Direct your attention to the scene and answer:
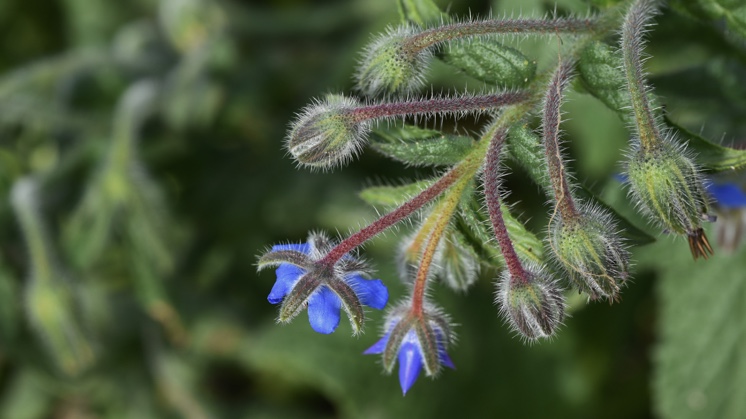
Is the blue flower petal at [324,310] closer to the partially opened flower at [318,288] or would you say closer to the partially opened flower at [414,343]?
the partially opened flower at [318,288]

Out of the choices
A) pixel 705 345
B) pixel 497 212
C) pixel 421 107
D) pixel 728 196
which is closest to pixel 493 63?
pixel 421 107

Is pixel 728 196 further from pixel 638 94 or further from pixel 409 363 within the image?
pixel 409 363

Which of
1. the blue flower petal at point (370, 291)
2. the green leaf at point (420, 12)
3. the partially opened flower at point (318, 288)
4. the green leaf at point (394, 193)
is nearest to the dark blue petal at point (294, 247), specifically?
the partially opened flower at point (318, 288)

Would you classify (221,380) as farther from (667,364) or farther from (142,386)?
(667,364)

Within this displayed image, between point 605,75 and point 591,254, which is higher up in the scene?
point 605,75

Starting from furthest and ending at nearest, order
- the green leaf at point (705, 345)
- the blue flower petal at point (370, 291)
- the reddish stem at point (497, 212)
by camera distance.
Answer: the green leaf at point (705, 345), the blue flower petal at point (370, 291), the reddish stem at point (497, 212)

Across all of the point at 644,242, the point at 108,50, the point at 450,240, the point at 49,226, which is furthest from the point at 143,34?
the point at 644,242

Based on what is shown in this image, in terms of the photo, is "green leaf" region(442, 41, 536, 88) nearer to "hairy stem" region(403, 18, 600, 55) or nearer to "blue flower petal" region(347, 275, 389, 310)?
"hairy stem" region(403, 18, 600, 55)
